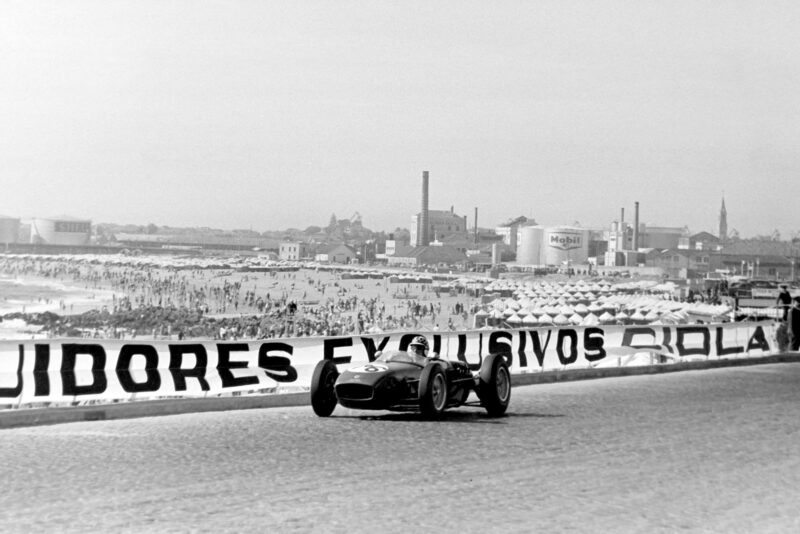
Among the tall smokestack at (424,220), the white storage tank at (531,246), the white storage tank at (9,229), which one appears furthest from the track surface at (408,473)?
the white storage tank at (531,246)

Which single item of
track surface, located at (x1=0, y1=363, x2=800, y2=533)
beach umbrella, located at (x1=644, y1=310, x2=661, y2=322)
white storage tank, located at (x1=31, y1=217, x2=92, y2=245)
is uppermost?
white storage tank, located at (x1=31, y1=217, x2=92, y2=245)

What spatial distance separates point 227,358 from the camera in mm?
18859

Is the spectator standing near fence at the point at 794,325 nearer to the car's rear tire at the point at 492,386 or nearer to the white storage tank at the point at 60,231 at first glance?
the car's rear tire at the point at 492,386

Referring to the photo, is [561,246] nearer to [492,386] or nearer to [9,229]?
[9,229]

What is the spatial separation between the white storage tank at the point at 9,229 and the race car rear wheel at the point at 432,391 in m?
114

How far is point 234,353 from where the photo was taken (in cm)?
1898

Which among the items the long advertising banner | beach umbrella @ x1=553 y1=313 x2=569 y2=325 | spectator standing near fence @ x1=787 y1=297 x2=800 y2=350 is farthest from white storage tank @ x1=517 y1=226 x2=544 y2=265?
the long advertising banner

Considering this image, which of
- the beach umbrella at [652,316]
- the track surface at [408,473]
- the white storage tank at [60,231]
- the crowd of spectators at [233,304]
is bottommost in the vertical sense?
the crowd of spectators at [233,304]

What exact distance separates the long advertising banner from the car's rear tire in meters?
4.68

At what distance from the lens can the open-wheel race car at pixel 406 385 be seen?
15133mm

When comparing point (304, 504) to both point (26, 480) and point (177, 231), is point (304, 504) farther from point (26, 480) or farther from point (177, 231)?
point (177, 231)

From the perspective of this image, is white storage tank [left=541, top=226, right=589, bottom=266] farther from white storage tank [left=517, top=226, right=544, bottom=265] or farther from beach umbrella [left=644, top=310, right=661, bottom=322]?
beach umbrella [left=644, top=310, right=661, bottom=322]

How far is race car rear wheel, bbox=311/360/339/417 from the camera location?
51.5ft

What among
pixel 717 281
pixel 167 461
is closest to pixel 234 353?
pixel 167 461
